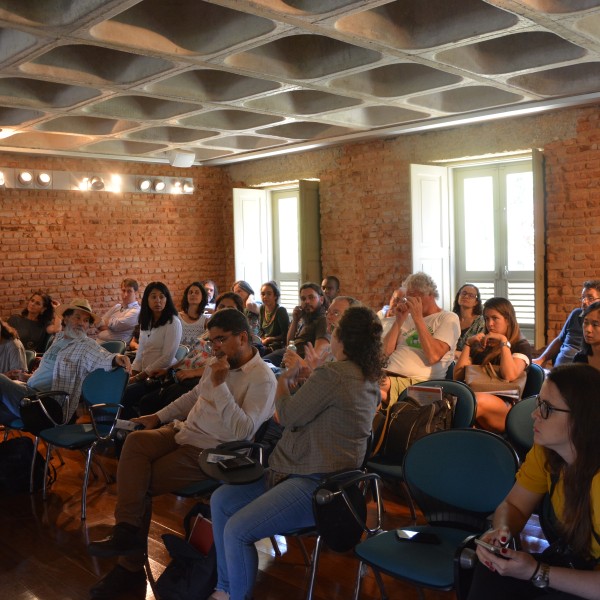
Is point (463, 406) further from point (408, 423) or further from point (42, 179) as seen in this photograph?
point (42, 179)

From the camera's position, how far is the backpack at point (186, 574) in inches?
130

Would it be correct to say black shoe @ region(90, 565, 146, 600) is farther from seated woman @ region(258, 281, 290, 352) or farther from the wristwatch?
seated woman @ region(258, 281, 290, 352)

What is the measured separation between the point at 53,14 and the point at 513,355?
386 centimetres

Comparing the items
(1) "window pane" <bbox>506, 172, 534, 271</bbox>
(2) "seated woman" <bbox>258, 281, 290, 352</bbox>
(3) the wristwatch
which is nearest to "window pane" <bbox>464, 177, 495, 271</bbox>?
(1) "window pane" <bbox>506, 172, 534, 271</bbox>

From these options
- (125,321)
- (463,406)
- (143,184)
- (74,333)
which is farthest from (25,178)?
(463,406)

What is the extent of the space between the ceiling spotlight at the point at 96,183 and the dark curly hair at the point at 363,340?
27.4 feet

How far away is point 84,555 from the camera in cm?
399

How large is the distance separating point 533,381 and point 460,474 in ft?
6.49

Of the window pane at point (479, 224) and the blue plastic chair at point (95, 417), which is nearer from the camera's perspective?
the blue plastic chair at point (95, 417)

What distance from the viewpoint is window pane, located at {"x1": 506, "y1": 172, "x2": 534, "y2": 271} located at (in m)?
8.97

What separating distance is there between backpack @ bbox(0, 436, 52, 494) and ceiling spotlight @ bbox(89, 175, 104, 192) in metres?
6.11

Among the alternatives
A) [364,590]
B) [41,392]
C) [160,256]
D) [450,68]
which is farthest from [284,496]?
[160,256]

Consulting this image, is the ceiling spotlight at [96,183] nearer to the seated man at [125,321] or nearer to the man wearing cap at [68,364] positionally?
the seated man at [125,321]

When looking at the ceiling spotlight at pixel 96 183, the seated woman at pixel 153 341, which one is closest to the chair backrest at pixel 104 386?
the seated woman at pixel 153 341
